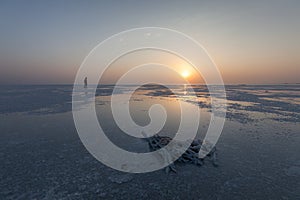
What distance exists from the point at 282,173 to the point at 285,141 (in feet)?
16.6

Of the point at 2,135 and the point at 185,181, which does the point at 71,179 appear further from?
the point at 2,135

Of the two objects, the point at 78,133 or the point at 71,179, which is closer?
the point at 71,179

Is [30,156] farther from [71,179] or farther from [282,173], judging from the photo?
[282,173]

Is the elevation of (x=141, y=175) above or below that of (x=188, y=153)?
below

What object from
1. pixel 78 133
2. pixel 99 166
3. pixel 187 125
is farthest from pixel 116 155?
pixel 187 125

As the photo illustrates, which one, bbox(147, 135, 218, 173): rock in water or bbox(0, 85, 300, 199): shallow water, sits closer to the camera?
bbox(0, 85, 300, 199): shallow water

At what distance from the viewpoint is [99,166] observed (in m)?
9.14

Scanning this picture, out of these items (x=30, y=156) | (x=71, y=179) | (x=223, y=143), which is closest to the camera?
(x=71, y=179)

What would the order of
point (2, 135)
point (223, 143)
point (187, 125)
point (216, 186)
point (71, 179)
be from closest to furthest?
point (216, 186), point (71, 179), point (223, 143), point (2, 135), point (187, 125)

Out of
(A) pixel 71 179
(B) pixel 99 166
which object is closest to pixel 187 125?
(B) pixel 99 166

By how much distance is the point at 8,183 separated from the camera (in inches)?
292

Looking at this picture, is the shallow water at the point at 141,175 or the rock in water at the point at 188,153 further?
the rock in water at the point at 188,153

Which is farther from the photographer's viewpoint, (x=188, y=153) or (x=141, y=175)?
(x=188, y=153)

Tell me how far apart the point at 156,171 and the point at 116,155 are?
9.22 feet
